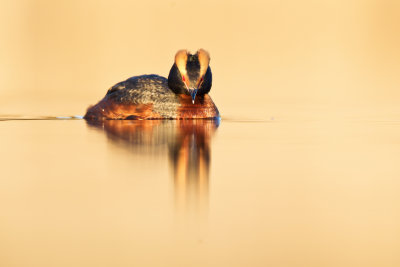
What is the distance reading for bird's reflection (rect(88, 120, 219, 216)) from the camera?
7849mm

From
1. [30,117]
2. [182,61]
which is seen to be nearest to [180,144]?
[182,61]

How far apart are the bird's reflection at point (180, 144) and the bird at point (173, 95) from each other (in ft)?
0.90

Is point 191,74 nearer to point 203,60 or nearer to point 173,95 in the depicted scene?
point 203,60

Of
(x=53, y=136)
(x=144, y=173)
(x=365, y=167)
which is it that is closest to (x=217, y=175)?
(x=144, y=173)

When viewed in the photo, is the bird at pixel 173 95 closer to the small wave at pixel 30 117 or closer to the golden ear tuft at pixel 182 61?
the golden ear tuft at pixel 182 61

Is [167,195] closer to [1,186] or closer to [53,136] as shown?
[1,186]

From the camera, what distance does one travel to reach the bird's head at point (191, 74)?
16531 millimetres

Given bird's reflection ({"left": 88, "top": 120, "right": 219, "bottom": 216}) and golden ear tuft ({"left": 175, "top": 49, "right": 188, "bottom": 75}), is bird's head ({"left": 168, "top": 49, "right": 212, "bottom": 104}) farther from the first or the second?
bird's reflection ({"left": 88, "top": 120, "right": 219, "bottom": 216})

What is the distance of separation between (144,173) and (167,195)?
1469 millimetres

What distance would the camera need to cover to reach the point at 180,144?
39.5 ft

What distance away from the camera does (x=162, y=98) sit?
1686cm

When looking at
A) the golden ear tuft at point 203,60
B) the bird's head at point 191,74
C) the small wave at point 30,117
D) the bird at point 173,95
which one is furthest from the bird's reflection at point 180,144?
the small wave at point 30,117

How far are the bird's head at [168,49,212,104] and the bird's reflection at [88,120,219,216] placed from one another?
76cm

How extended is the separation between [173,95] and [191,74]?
2.52 feet
